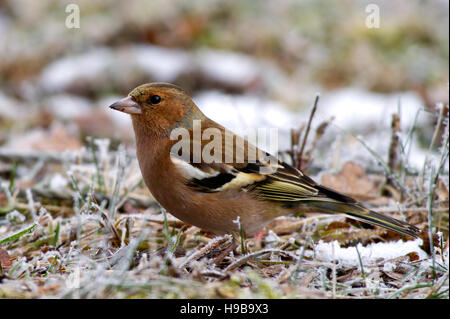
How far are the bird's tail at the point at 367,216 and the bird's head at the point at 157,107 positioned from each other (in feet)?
3.20

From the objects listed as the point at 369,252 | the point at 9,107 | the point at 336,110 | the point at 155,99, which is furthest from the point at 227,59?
the point at 369,252

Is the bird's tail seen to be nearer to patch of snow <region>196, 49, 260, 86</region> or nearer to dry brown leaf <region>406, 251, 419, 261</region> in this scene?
dry brown leaf <region>406, 251, 419, 261</region>

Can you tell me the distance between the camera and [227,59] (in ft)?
24.9

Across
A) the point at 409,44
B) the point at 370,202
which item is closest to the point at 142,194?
the point at 370,202

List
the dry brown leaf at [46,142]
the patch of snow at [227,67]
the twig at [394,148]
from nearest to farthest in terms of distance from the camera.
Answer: the twig at [394,148], the dry brown leaf at [46,142], the patch of snow at [227,67]

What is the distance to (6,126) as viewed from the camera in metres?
6.24

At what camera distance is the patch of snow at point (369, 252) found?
118 inches

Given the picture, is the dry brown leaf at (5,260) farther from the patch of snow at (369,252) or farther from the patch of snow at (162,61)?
the patch of snow at (162,61)

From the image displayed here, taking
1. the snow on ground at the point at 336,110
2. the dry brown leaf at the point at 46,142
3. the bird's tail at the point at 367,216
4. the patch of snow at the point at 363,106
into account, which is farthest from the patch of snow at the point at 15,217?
the patch of snow at the point at 363,106

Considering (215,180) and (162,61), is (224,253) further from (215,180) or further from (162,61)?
(162,61)

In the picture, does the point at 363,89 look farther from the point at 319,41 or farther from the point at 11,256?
the point at 11,256

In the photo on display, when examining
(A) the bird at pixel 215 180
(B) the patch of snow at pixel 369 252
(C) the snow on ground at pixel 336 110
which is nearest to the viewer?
(B) the patch of snow at pixel 369 252

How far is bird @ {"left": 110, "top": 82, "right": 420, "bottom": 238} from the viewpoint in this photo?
125 inches

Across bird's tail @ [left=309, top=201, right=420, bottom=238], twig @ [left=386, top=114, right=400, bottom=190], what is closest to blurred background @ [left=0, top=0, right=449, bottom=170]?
twig @ [left=386, top=114, right=400, bottom=190]
